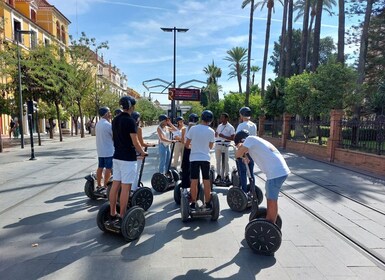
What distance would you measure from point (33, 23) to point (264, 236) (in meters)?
38.6

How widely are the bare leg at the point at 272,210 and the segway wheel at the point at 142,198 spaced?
7.68 ft

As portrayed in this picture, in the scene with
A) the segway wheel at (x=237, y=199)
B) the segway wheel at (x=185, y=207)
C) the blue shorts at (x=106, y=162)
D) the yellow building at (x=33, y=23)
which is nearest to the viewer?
the segway wheel at (x=185, y=207)

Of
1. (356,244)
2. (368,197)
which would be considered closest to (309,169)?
(368,197)

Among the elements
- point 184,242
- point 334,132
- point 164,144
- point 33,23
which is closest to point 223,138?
point 164,144

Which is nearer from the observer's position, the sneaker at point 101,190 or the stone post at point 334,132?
the sneaker at point 101,190

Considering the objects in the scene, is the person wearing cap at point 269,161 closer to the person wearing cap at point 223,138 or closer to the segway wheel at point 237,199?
the segway wheel at point 237,199

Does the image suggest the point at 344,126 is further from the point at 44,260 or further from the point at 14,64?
the point at 14,64

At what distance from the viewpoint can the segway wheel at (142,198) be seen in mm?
5436

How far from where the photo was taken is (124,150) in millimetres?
4316

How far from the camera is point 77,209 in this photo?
600 centimetres

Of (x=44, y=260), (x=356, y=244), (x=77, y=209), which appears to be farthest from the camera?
(x=77, y=209)

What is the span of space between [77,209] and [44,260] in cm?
223

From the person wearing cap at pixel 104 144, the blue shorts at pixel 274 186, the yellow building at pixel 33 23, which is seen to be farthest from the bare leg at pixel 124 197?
the yellow building at pixel 33 23

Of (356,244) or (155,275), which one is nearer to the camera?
(155,275)
